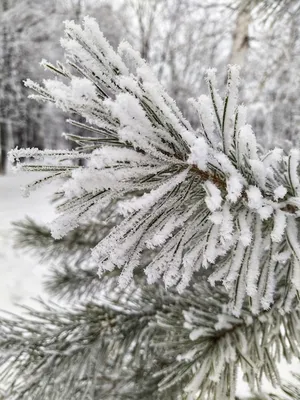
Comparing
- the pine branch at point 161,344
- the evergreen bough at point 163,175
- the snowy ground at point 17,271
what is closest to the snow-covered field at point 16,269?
the snowy ground at point 17,271

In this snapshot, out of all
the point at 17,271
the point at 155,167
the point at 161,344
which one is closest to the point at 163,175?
the point at 155,167

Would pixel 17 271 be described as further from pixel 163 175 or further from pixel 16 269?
pixel 163 175

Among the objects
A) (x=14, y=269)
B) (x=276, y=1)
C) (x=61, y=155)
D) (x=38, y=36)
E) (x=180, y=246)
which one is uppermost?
(x=38, y=36)

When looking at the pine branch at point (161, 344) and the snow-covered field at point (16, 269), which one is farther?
the snow-covered field at point (16, 269)

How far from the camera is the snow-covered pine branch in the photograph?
1.29 feet

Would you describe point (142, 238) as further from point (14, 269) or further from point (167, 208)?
point (14, 269)

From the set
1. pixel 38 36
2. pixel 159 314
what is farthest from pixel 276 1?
pixel 38 36

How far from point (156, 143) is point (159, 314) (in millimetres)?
604

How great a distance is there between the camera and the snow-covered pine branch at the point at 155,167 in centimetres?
39

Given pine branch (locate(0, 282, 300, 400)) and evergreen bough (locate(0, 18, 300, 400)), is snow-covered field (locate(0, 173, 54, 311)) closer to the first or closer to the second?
pine branch (locate(0, 282, 300, 400))

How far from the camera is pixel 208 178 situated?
0.46m

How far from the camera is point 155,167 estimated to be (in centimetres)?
44

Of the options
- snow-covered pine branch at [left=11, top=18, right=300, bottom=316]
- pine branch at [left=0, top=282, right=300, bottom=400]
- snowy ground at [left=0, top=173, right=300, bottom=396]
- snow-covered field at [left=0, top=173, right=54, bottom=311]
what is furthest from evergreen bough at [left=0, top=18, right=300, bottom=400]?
snow-covered field at [left=0, top=173, right=54, bottom=311]

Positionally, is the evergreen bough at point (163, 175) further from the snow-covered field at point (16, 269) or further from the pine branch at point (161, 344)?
the snow-covered field at point (16, 269)
